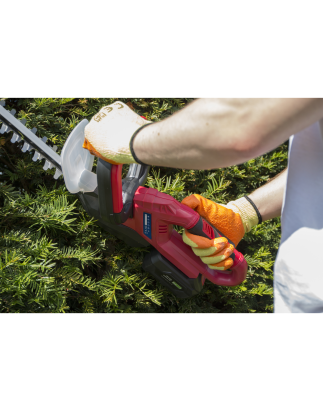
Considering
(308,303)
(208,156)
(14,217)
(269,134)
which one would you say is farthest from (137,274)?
(269,134)

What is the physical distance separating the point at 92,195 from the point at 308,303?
3.57 ft

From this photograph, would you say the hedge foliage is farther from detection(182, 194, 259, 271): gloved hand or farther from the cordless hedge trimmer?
detection(182, 194, 259, 271): gloved hand

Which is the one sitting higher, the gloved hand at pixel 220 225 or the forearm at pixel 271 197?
the forearm at pixel 271 197

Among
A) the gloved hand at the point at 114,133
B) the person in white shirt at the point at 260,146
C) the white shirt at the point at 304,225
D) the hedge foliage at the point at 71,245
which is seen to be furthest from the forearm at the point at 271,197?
the gloved hand at the point at 114,133

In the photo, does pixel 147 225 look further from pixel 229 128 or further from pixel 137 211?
pixel 229 128

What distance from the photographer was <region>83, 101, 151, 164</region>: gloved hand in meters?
1.15

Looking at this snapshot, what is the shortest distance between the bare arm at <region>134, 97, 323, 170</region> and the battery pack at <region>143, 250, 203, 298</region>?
2.70ft

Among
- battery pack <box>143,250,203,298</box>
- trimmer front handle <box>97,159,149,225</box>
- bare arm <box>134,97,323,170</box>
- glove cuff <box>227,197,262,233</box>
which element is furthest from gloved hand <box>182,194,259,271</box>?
bare arm <box>134,97,323,170</box>

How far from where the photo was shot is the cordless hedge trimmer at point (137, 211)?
145 cm

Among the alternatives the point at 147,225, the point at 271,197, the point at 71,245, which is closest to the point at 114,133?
the point at 147,225

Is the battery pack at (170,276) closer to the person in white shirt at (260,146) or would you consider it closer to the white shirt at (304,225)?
the person in white shirt at (260,146)

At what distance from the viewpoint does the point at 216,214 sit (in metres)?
1.68

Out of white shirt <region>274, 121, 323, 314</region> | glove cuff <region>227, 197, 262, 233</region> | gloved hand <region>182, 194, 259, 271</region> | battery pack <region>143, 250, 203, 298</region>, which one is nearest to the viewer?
white shirt <region>274, 121, 323, 314</region>

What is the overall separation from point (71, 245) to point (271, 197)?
1.20 m
